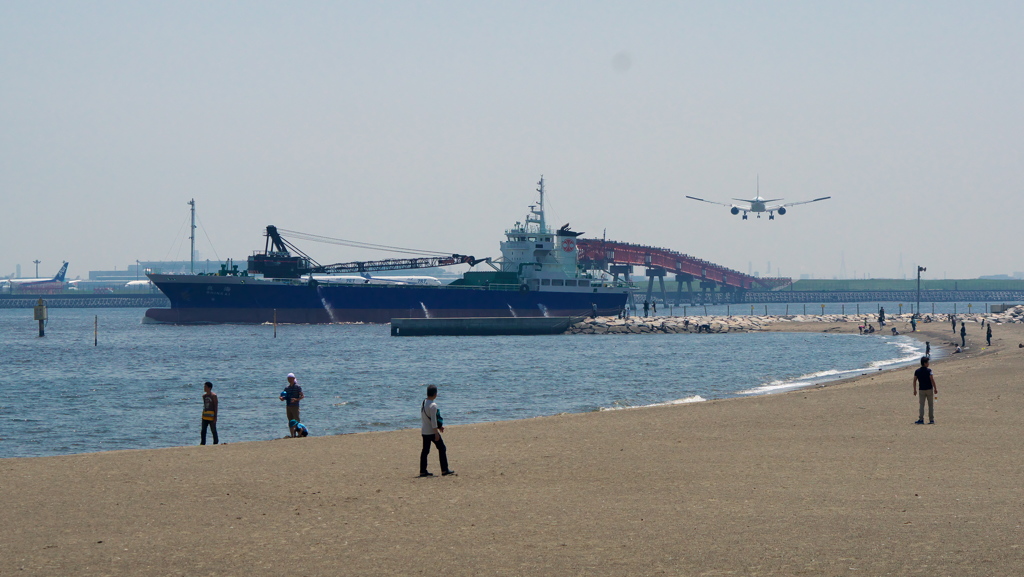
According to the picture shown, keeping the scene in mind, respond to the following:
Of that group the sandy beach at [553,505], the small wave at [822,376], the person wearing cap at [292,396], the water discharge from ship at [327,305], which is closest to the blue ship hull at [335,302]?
the water discharge from ship at [327,305]

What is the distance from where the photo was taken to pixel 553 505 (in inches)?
511

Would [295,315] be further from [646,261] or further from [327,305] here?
[646,261]

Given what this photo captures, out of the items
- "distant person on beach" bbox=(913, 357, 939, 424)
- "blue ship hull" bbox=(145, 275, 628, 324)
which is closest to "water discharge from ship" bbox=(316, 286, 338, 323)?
"blue ship hull" bbox=(145, 275, 628, 324)

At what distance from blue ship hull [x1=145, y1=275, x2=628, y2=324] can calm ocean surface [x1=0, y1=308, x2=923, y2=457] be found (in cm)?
1864

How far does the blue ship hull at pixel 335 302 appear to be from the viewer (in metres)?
102

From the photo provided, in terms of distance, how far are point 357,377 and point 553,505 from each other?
32.2 meters

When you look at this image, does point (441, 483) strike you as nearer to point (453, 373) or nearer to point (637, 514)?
point (637, 514)

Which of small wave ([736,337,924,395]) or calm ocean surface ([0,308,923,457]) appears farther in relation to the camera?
small wave ([736,337,924,395])

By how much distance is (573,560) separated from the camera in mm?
10062

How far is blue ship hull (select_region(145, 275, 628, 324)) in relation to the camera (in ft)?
334

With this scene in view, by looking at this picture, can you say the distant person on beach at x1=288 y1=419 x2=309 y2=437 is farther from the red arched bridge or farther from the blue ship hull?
the red arched bridge

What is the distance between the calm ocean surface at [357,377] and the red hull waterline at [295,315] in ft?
63.7

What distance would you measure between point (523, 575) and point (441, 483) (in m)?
5.49

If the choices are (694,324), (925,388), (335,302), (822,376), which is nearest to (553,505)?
(925,388)
